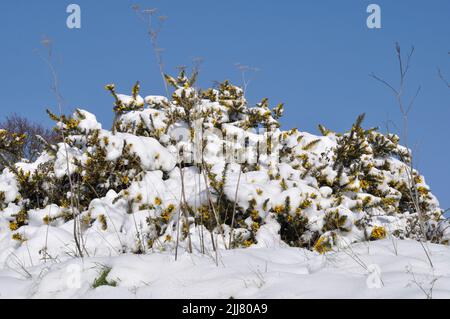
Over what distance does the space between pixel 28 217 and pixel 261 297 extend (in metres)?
4.20

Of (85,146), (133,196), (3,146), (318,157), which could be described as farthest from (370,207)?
(3,146)

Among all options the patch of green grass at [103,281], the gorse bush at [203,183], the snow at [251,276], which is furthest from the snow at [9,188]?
the patch of green grass at [103,281]

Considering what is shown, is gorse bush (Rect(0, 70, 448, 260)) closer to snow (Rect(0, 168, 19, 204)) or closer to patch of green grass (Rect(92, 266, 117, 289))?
snow (Rect(0, 168, 19, 204))

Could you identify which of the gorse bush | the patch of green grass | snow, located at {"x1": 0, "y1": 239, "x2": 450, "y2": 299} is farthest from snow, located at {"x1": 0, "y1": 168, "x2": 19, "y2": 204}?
the patch of green grass

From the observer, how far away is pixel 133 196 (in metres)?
5.37

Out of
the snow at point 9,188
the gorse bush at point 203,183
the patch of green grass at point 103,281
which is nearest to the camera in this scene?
the patch of green grass at point 103,281

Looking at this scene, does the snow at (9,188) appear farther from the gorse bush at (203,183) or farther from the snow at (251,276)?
the snow at (251,276)

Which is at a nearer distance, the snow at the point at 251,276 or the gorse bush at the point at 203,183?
the snow at the point at 251,276

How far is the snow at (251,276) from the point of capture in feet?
7.39

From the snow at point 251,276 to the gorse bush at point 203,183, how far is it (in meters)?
1.02

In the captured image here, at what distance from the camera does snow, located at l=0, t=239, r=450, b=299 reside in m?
2.25
